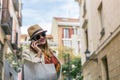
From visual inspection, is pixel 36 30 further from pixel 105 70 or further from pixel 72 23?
pixel 72 23

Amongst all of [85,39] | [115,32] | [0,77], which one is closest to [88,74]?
[85,39]

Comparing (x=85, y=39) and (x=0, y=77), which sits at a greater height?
(x=85, y=39)

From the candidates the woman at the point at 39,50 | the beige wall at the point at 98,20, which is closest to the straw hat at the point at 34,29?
the woman at the point at 39,50

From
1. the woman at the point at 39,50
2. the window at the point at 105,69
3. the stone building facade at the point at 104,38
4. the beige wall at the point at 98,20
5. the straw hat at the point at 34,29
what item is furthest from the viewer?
the window at the point at 105,69

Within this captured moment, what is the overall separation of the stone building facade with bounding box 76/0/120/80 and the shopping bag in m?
7.43

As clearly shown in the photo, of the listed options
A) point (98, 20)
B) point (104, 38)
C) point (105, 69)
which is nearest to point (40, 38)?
point (104, 38)

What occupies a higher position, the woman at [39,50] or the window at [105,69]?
the woman at [39,50]

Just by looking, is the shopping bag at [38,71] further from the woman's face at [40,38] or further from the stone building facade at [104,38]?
the stone building facade at [104,38]

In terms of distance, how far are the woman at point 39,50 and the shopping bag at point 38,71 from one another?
0.35ft

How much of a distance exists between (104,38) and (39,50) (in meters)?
9.81

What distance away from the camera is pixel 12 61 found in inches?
822

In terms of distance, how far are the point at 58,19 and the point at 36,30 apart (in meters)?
49.9

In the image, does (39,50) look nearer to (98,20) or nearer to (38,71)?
(38,71)

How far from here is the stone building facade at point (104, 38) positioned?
11039mm
